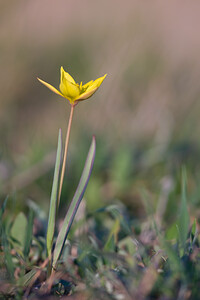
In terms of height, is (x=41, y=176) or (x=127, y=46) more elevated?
(x=127, y=46)

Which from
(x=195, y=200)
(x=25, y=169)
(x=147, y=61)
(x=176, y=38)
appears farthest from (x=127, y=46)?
(x=195, y=200)

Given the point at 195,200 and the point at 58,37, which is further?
the point at 58,37

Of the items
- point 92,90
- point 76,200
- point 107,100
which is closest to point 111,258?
point 76,200

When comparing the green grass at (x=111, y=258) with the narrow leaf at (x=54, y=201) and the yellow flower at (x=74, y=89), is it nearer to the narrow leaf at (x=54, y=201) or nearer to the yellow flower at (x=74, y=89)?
the narrow leaf at (x=54, y=201)

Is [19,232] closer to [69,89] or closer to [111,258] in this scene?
[111,258]

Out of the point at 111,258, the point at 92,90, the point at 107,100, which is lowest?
the point at 111,258

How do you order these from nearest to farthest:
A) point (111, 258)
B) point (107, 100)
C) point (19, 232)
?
point (111, 258)
point (19, 232)
point (107, 100)

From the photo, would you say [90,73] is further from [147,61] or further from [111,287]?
[111,287]

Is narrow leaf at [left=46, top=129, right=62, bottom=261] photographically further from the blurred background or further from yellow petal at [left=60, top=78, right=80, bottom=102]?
the blurred background
